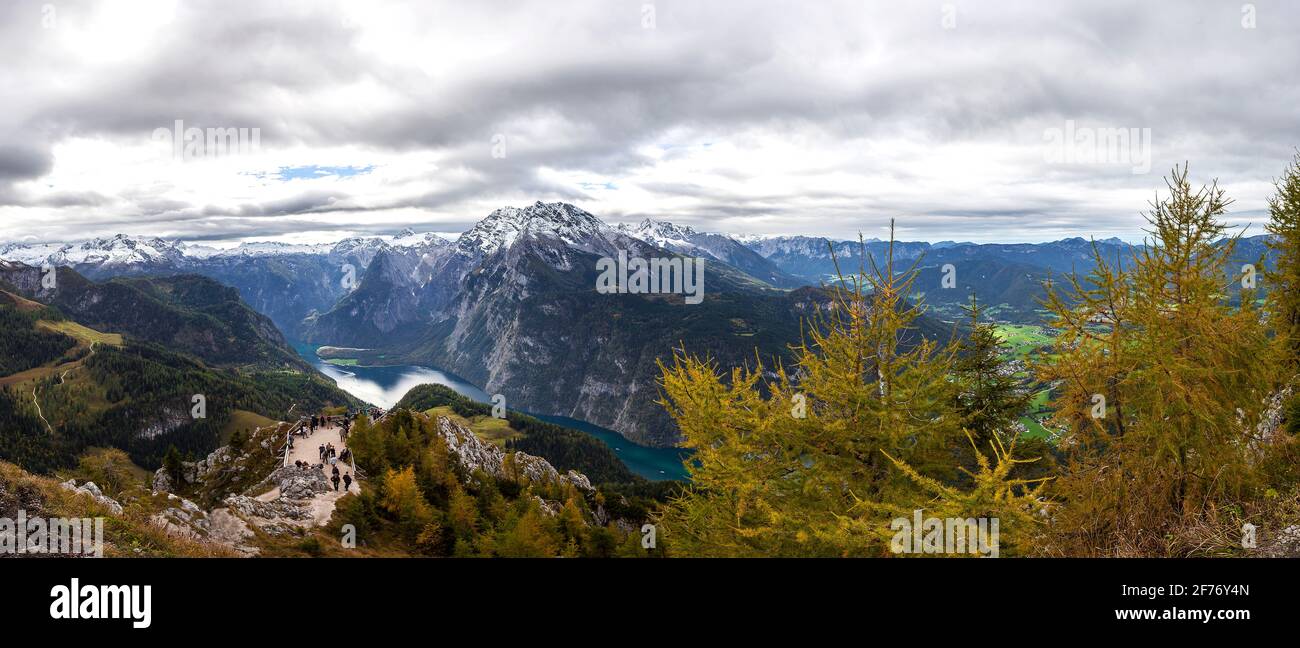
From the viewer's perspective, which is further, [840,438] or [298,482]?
[298,482]

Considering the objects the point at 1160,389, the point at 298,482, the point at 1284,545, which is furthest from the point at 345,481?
the point at 1284,545

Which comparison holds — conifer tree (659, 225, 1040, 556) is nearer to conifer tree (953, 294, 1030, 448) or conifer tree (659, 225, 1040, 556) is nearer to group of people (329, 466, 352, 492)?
conifer tree (953, 294, 1030, 448)

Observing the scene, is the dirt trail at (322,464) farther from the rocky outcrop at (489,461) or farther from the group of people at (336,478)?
the rocky outcrop at (489,461)

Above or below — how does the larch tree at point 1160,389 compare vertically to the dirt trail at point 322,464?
above

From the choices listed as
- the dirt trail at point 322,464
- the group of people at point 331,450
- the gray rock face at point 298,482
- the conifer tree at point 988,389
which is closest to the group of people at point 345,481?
the group of people at point 331,450

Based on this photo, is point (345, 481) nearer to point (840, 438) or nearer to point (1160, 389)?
point (840, 438)

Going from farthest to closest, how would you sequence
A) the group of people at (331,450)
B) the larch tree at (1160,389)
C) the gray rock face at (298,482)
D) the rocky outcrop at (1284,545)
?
the group of people at (331,450) < the gray rock face at (298,482) < the larch tree at (1160,389) < the rocky outcrop at (1284,545)

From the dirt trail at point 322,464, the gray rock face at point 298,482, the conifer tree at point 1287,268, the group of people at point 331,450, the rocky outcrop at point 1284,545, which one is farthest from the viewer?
the group of people at point 331,450

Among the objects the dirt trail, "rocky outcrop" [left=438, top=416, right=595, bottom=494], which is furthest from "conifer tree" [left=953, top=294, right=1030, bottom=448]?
"rocky outcrop" [left=438, top=416, right=595, bottom=494]

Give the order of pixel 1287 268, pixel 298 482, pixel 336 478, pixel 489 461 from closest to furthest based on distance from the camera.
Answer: pixel 1287 268 < pixel 298 482 < pixel 336 478 < pixel 489 461

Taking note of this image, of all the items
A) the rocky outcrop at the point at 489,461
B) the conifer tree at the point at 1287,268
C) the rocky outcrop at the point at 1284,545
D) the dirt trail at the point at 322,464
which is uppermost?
the conifer tree at the point at 1287,268
